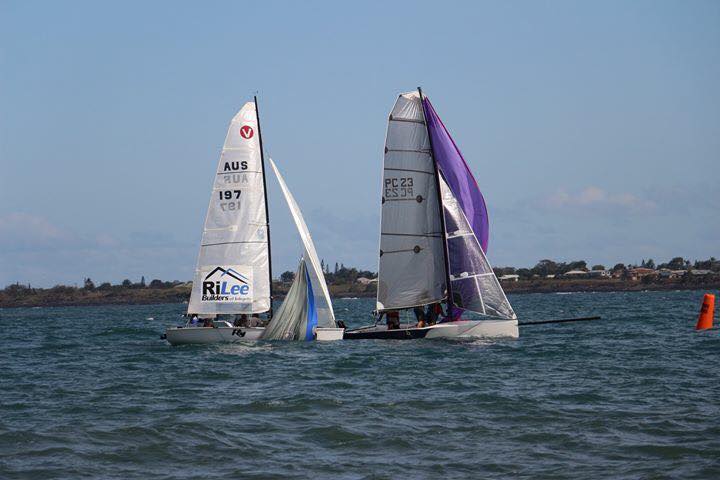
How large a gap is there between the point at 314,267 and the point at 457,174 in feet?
22.9

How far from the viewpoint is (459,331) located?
39.1 m

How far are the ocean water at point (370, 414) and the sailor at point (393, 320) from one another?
3761mm

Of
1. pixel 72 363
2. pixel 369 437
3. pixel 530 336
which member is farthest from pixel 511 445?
pixel 530 336

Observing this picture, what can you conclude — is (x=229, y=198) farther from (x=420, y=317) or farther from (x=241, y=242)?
(x=420, y=317)

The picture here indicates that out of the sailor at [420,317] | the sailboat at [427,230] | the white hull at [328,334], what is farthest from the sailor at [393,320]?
the white hull at [328,334]

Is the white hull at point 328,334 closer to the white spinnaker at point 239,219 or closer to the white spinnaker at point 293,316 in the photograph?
the white spinnaker at point 293,316

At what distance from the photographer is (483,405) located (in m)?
22.6

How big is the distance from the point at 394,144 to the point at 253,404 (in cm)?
1934

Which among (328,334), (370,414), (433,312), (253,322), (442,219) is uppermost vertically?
(442,219)

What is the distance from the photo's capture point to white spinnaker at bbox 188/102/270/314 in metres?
41.2

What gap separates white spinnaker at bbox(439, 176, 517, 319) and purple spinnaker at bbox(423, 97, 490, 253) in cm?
57

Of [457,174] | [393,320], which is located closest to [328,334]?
[393,320]

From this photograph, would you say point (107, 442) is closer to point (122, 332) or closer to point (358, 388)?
point (358, 388)

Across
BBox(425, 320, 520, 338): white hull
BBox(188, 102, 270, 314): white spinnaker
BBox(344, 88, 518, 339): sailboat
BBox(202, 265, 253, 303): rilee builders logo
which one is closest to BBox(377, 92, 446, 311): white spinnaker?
BBox(344, 88, 518, 339): sailboat
